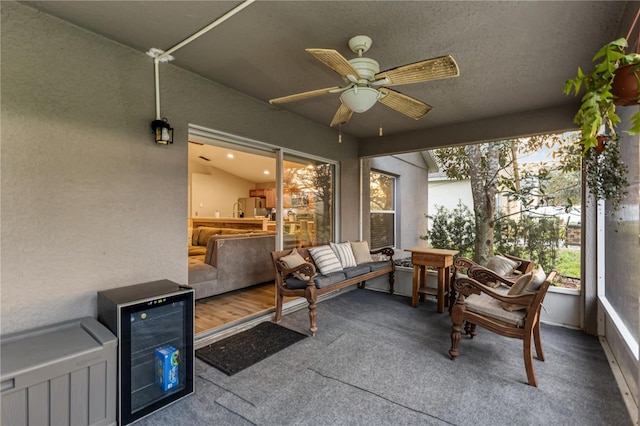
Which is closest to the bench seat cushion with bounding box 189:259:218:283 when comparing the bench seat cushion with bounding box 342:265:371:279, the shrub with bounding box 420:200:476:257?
the bench seat cushion with bounding box 342:265:371:279

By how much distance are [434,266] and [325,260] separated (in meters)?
1.46

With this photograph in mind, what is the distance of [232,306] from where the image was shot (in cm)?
387

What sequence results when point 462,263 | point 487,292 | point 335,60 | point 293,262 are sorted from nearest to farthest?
1. point 335,60
2. point 487,292
3. point 293,262
4. point 462,263

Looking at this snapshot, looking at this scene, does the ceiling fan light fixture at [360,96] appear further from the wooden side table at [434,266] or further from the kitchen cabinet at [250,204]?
the kitchen cabinet at [250,204]

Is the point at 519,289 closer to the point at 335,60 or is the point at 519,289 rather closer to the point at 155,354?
the point at 335,60

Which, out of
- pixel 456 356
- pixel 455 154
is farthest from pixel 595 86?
pixel 455 154

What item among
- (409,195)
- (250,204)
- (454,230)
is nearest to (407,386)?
(454,230)

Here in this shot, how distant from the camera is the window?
5.73 meters

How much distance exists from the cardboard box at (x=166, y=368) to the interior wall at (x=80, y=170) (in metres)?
0.65

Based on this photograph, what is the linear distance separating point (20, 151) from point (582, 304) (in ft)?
17.1

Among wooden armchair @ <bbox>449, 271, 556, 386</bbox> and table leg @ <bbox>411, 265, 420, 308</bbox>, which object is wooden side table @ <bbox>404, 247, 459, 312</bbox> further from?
wooden armchair @ <bbox>449, 271, 556, 386</bbox>

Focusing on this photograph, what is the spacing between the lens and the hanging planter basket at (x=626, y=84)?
1069 mm

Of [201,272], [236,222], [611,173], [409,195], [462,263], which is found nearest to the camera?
[611,173]

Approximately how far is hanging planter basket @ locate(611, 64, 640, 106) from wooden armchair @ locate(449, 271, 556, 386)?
1.49 metres
